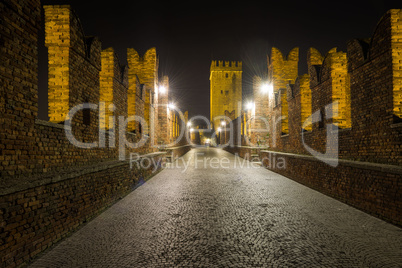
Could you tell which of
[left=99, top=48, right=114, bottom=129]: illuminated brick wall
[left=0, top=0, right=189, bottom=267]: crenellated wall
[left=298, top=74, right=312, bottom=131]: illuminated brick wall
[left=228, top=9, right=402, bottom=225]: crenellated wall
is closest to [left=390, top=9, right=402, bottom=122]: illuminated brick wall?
[left=228, top=9, right=402, bottom=225]: crenellated wall

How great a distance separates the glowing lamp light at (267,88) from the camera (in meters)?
14.9

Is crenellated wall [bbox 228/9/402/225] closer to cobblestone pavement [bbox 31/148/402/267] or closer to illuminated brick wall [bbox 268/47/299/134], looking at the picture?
cobblestone pavement [bbox 31/148/402/267]

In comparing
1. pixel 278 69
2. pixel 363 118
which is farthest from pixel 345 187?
pixel 278 69

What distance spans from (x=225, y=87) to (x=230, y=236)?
188 feet

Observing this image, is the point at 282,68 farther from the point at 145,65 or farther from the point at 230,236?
the point at 230,236

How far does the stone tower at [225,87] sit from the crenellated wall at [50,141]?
52838 millimetres

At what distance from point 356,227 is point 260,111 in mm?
14097

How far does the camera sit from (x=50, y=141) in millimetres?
3801

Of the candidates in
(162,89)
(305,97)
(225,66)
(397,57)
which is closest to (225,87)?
(225,66)

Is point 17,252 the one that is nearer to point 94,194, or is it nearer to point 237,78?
point 94,194

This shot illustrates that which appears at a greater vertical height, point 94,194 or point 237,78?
point 237,78

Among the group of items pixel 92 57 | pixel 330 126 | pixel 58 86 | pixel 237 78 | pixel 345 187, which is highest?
pixel 237 78

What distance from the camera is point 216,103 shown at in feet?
193

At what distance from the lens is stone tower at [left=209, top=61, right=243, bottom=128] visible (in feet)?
192
